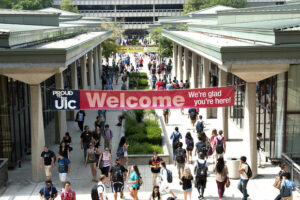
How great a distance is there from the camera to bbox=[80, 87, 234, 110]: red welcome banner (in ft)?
54.1

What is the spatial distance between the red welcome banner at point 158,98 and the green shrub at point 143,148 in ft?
9.34

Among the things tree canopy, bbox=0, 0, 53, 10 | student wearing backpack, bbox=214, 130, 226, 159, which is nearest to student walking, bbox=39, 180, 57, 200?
student wearing backpack, bbox=214, 130, 226, 159

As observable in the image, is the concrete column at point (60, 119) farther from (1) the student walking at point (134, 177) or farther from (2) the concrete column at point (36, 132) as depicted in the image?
(1) the student walking at point (134, 177)

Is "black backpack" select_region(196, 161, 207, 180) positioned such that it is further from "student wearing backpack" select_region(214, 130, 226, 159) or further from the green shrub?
the green shrub

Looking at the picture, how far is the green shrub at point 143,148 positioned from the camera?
19031mm

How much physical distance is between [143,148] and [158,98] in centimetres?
326

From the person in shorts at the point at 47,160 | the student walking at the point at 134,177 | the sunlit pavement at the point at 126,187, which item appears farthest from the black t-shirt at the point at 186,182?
the person in shorts at the point at 47,160

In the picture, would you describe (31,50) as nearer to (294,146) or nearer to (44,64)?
(44,64)

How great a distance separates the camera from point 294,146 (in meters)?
17.7

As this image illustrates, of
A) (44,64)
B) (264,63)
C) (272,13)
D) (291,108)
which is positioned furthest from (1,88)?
(272,13)

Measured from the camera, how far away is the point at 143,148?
63.4 ft

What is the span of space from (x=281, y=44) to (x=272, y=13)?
8500 mm

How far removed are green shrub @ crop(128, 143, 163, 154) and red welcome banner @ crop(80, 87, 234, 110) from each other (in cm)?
285

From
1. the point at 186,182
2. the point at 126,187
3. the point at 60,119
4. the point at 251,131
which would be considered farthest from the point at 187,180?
the point at 60,119
